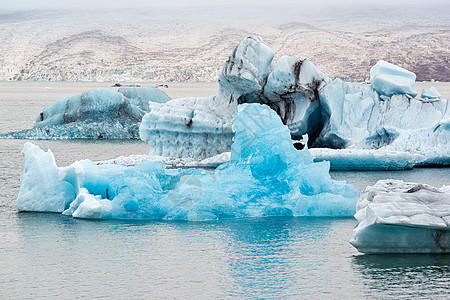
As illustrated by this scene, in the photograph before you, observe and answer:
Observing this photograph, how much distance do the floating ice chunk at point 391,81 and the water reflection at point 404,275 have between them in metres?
10.2

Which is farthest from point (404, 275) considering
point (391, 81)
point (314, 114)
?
point (391, 81)

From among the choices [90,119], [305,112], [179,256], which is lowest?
[90,119]

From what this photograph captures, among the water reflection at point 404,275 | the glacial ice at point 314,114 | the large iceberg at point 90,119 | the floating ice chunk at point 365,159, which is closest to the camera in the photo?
the water reflection at point 404,275

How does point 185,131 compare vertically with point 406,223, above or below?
below

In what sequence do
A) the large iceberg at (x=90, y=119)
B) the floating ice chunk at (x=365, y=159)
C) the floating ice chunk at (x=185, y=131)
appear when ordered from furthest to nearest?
the large iceberg at (x=90, y=119) < the floating ice chunk at (x=185, y=131) < the floating ice chunk at (x=365, y=159)

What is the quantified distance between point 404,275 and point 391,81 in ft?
36.1

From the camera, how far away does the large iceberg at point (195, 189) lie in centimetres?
935

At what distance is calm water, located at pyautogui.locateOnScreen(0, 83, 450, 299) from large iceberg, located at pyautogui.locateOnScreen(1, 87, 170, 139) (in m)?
12.3

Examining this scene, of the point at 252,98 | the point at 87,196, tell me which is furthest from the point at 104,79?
the point at 87,196

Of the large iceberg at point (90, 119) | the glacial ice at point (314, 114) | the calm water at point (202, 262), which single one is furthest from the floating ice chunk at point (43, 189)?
the large iceberg at point (90, 119)

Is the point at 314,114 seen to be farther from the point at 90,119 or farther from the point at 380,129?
the point at 90,119

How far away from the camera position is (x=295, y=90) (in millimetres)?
16188

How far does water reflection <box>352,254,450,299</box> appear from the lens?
594 cm

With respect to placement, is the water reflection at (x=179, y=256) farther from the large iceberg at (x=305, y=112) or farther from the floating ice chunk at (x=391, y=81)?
the floating ice chunk at (x=391, y=81)
